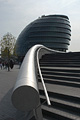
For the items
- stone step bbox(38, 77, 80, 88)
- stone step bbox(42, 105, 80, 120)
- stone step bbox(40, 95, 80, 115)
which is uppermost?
stone step bbox(38, 77, 80, 88)

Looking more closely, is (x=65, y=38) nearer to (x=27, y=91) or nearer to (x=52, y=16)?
(x=52, y=16)

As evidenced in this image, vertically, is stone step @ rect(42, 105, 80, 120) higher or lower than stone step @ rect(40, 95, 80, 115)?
lower

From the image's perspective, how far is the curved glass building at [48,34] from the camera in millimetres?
73125

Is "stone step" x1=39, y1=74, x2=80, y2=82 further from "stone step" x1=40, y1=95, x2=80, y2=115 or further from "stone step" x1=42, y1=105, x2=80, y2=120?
"stone step" x1=42, y1=105, x2=80, y2=120

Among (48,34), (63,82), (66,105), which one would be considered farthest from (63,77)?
(48,34)

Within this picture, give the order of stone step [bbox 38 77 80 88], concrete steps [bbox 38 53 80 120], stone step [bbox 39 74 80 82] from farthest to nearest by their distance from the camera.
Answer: stone step [bbox 39 74 80 82]
stone step [bbox 38 77 80 88]
concrete steps [bbox 38 53 80 120]

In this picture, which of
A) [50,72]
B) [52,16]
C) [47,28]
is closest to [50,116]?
[50,72]

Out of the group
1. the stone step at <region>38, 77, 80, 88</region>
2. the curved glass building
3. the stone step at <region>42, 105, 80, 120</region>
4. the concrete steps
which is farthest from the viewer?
the curved glass building

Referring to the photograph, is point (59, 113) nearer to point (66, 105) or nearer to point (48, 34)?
point (66, 105)

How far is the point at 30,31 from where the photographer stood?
75.7 m

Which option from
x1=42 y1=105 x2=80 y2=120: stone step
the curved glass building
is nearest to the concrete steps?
x1=42 y1=105 x2=80 y2=120: stone step

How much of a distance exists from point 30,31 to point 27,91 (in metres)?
74.5

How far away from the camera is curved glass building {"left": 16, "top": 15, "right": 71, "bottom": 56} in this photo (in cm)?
7312

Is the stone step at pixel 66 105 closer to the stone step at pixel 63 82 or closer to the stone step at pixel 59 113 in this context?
the stone step at pixel 59 113
